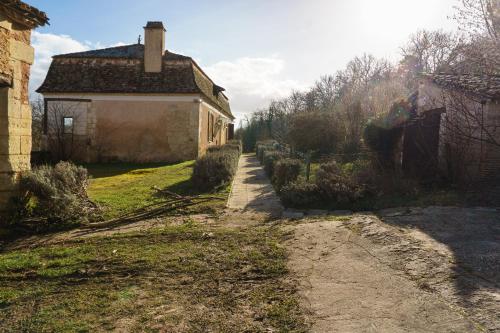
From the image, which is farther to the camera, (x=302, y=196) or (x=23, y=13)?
(x=302, y=196)

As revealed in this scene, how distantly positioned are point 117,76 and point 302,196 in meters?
15.7

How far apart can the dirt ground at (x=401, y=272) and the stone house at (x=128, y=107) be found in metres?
14.8

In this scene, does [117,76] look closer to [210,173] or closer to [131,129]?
[131,129]

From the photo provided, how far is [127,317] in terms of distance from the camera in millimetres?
3963

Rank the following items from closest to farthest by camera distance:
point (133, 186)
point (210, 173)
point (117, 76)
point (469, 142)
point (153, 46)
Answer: point (469, 142), point (210, 173), point (133, 186), point (153, 46), point (117, 76)

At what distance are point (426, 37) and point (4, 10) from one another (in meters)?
36.0

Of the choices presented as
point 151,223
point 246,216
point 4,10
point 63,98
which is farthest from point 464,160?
point 63,98

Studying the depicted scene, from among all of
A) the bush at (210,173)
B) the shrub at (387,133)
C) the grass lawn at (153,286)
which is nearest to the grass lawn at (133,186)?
the bush at (210,173)

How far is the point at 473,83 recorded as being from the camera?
427 inches

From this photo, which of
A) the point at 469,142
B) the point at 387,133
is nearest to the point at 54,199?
the point at 469,142

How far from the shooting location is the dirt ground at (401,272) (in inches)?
142

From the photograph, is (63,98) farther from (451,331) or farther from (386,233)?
(451,331)

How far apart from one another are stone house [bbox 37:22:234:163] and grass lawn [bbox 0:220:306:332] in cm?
1450

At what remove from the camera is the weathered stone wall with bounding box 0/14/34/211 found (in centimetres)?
823
